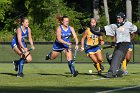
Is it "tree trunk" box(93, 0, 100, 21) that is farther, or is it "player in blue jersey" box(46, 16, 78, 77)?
"tree trunk" box(93, 0, 100, 21)

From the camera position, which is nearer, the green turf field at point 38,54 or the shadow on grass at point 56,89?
the shadow on grass at point 56,89

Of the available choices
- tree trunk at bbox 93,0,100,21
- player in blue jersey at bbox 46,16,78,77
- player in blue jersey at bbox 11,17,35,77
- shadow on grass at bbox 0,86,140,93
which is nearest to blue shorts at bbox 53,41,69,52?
player in blue jersey at bbox 46,16,78,77

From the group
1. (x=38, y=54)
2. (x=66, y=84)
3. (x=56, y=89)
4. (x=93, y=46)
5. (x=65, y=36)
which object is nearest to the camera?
(x=56, y=89)

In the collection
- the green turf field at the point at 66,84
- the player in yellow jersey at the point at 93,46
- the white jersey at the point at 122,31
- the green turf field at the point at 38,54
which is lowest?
→ the green turf field at the point at 38,54

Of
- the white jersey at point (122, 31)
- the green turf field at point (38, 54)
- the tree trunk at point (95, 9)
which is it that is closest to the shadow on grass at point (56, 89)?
the white jersey at point (122, 31)

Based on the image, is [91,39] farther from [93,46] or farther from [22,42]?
[22,42]

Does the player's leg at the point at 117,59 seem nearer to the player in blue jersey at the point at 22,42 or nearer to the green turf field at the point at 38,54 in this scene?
the player in blue jersey at the point at 22,42

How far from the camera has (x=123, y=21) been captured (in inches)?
666

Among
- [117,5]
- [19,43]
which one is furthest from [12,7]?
[19,43]

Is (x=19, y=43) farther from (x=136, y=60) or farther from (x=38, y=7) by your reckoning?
(x=38, y=7)

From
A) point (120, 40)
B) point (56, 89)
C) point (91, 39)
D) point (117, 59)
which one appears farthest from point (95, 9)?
point (56, 89)

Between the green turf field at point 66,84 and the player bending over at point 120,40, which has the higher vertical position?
the player bending over at point 120,40

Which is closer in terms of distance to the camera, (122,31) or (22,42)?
(122,31)

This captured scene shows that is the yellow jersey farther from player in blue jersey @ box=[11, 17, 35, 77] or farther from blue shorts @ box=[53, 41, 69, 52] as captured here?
player in blue jersey @ box=[11, 17, 35, 77]
